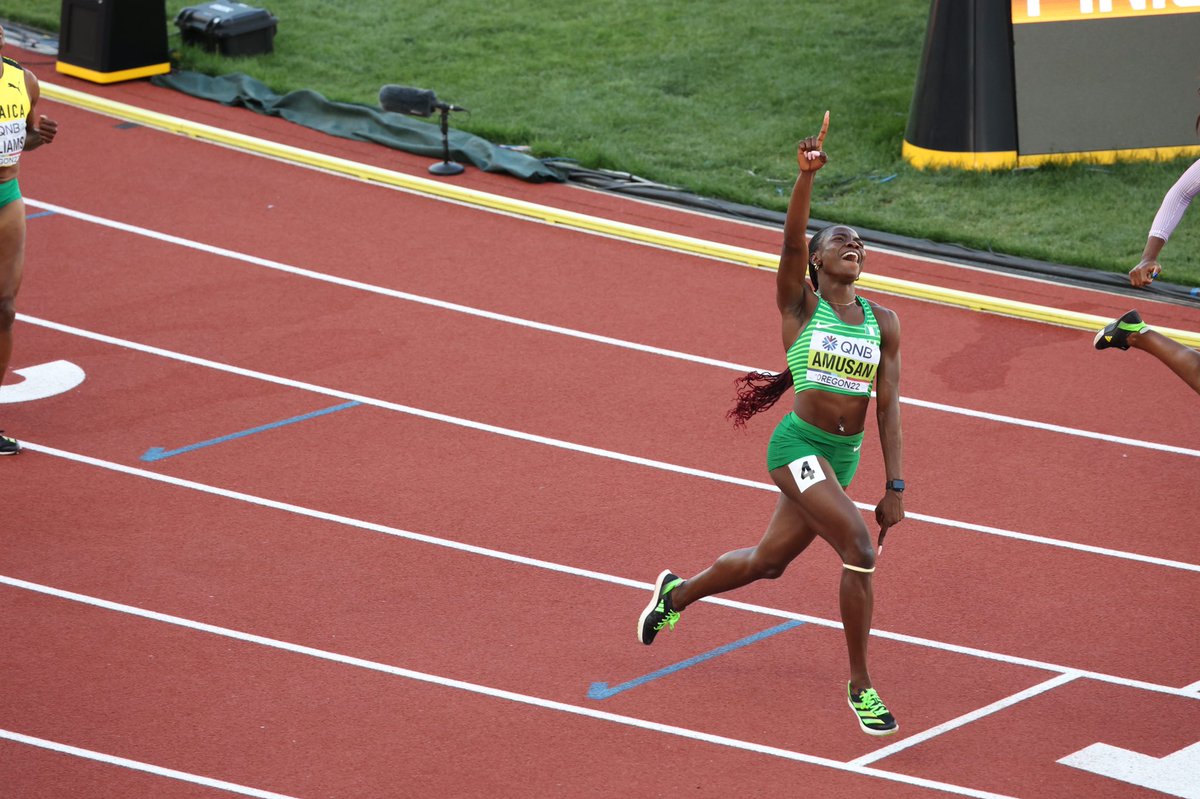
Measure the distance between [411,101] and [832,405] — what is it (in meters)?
7.80

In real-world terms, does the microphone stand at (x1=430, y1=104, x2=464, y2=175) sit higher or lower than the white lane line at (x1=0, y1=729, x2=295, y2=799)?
higher

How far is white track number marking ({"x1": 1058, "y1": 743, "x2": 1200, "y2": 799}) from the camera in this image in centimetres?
654

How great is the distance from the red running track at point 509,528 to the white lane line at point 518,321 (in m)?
0.04

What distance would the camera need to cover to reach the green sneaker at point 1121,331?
783cm

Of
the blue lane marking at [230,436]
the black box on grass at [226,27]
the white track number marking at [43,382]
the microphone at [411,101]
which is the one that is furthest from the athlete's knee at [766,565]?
the black box on grass at [226,27]

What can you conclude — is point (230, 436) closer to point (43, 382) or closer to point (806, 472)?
point (43, 382)

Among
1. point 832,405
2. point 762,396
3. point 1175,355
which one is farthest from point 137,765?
point 1175,355

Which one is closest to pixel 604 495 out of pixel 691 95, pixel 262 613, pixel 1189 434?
pixel 262 613

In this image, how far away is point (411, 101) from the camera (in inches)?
538

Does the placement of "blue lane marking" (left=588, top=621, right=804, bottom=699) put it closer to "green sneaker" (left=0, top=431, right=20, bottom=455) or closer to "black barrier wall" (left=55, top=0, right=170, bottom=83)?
"green sneaker" (left=0, top=431, right=20, bottom=455)

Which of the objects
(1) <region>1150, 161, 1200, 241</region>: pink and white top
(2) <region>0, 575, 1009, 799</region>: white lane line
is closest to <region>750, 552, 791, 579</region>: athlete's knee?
(2) <region>0, 575, 1009, 799</region>: white lane line

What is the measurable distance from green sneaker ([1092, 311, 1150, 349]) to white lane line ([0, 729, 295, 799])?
14.7 ft

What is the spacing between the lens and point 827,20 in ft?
57.1

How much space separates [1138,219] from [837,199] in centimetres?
248
